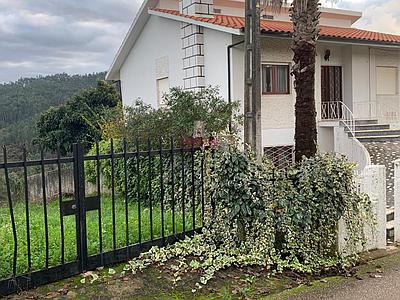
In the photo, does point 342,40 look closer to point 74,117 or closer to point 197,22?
point 197,22

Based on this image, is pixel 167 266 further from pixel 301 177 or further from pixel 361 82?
pixel 361 82

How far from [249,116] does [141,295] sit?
2993mm

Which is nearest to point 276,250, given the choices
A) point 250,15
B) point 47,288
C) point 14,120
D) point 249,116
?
point 249,116

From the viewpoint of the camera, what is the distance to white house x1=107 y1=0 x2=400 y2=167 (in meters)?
14.4

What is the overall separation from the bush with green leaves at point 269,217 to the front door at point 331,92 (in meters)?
11.3

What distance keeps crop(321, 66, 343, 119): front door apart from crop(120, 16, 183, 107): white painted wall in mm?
5686

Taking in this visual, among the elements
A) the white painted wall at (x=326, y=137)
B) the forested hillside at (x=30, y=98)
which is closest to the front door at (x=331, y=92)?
the white painted wall at (x=326, y=137)

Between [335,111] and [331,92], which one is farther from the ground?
[331,92]

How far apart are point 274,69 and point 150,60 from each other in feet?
21.6

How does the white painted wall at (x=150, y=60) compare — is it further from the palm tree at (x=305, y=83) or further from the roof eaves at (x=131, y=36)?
the palm tree at (x=305, y=83)

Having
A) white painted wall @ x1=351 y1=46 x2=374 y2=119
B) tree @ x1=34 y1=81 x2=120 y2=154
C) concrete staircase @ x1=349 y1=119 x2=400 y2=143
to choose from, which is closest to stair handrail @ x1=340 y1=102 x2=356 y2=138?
concrete staircase @ x1=349 y1=119 x2=400 y2=143

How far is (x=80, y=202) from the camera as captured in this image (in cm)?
540

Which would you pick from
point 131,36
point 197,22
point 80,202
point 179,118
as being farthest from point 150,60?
point 80,202

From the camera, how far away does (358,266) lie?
619 cm
